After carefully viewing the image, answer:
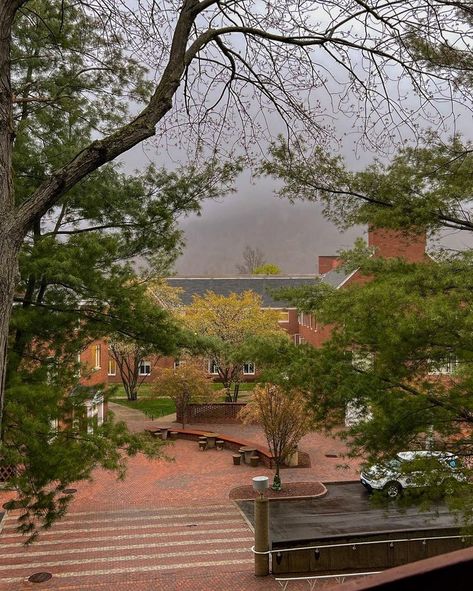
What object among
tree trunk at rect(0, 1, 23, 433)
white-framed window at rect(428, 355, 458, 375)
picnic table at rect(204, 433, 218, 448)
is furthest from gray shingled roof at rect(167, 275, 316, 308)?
tree trunk at rect(0, 1, 23, 433)

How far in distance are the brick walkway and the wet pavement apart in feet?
3.89

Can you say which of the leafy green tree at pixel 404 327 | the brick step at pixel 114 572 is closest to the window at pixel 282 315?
the brick step at pixel 114 572

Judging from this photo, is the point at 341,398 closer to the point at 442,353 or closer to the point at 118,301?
the point at 442,353

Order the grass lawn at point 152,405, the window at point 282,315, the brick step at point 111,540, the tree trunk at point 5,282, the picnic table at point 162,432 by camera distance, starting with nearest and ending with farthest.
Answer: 1. the tree trunk at point 5,282
2. the brick step at point 111,540
3. the picnic table at point 162,432
4. the window at point 282,315
5. the grass lawn at point 152,405

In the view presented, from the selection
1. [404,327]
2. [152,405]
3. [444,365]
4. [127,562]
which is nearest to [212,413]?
[152,405]

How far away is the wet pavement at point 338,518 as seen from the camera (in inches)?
533

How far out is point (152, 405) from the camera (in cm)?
3403

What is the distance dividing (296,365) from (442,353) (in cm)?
232

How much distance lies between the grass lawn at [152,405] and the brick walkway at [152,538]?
10914 mm

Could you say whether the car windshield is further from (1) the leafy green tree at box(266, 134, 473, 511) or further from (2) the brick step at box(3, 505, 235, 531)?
(2) the brick step at box(3, 505, 235, 531)

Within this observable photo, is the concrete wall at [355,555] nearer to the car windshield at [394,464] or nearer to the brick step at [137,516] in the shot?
the brick step at [137,516]

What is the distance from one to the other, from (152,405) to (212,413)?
650 cm

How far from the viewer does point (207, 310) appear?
3131 cm

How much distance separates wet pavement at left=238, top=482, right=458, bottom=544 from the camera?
44.4ft
